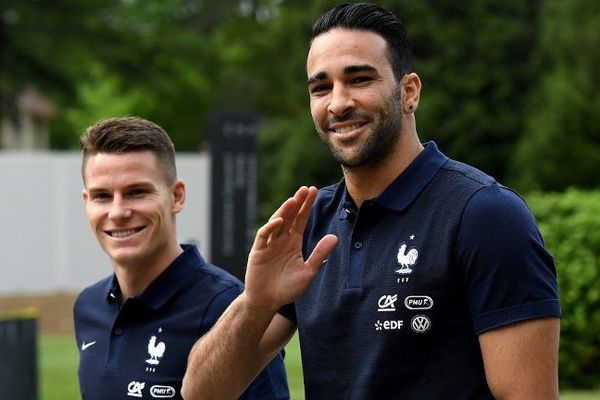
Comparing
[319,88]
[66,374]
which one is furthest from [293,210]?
[66,374]

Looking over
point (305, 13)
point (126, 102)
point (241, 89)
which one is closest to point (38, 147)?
point (126, 102)

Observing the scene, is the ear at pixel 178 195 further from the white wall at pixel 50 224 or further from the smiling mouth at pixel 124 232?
the white wall at pixel 50 224

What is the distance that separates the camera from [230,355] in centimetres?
313

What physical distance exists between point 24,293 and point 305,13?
441 inches

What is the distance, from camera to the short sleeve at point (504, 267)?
2.74m

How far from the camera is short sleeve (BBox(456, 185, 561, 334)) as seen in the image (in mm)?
2744

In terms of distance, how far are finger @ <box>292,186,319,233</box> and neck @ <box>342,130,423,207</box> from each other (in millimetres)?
165

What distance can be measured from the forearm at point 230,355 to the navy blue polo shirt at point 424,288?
0.14 meters

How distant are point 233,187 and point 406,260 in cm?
1116

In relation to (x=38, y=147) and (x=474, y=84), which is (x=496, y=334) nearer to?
(x=474, y=84)

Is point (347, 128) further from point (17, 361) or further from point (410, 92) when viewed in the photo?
point (17, 361)

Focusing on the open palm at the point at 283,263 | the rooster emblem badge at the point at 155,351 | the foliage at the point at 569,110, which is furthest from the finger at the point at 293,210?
the foliage at the point at 569,110

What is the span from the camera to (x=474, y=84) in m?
25.8

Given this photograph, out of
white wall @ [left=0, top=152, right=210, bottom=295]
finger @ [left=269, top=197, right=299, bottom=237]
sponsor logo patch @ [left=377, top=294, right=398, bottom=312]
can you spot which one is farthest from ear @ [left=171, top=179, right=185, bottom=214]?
white wall @ [left=0, top=152, right=210, bottom=295]
